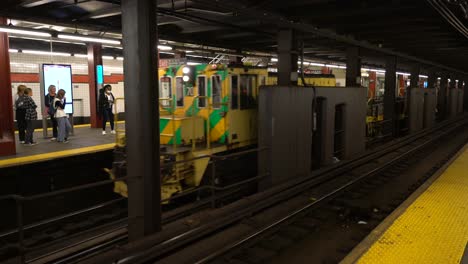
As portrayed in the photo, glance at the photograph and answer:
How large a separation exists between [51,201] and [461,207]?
353 inches

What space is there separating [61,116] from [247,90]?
20.7 ft

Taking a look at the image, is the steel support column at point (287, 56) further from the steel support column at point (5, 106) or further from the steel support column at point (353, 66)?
the steel support column at point (5, 106)

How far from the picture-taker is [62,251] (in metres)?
5.66

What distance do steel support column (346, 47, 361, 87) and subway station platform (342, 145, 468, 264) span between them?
5.66 m

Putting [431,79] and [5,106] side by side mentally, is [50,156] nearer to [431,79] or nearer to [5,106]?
[5,106]

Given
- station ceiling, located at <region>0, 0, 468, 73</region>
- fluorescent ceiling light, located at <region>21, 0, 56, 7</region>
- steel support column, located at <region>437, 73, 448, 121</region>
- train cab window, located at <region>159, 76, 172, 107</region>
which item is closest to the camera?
fluorescent ceiling light, located at <region>21, 0, 56, 7</region>

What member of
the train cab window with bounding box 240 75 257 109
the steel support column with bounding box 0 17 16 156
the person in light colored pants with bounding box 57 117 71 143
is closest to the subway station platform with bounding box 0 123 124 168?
the person in light colored pants with bounding box 57 117 71 143

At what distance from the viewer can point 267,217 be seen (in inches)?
272

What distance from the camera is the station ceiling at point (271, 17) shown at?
7.67 meters

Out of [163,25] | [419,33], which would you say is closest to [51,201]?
[163,25]

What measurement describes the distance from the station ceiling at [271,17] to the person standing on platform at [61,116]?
398 centimetres

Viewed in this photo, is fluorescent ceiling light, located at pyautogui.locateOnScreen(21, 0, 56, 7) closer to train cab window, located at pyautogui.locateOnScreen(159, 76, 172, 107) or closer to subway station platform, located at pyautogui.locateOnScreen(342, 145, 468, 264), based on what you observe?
train cab window, located at pyautogui.locateOnScreen(159, 76, 172, 107)

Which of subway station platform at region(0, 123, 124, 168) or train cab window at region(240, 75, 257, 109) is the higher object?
train cab window at region(240, 75, 257, 109)

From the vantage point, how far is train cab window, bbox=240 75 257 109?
9844mm
